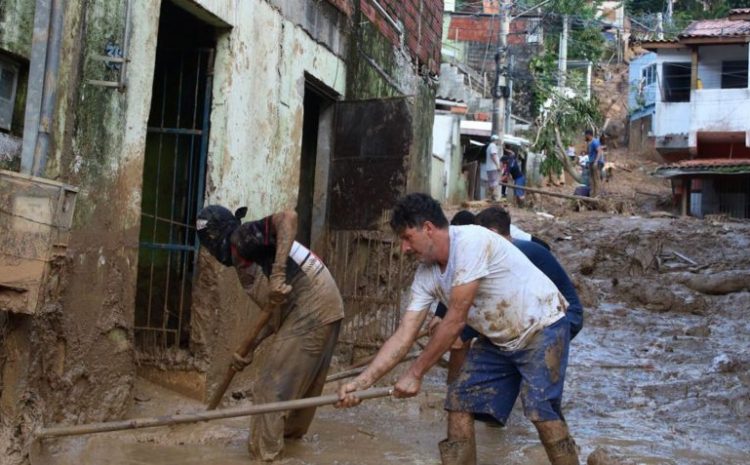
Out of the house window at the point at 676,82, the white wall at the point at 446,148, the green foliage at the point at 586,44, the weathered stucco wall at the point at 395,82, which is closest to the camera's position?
the weathered stucco wall at the point at 395,82

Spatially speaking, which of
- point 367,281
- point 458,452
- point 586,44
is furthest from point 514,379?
point 586,44

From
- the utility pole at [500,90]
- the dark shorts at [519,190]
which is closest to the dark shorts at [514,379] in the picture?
the dark shorts at [519,190]

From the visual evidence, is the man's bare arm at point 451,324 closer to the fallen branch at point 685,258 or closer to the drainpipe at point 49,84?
the drainpipe at point 49,84

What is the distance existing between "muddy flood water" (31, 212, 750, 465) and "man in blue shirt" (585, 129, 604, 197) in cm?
856

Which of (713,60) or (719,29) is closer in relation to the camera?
(719,29)

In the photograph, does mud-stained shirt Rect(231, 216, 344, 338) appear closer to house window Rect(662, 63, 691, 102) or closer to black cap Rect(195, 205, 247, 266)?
black cap Rect(195, 205, 247, 266)

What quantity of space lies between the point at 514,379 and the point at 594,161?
17929 millimetres

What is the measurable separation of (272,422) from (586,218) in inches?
546

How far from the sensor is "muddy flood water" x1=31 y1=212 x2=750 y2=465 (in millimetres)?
5328

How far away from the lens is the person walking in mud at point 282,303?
502cm

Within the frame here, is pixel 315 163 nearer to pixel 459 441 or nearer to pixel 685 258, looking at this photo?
pixel 459 441

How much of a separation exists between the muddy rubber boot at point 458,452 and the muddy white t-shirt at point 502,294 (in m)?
0.55

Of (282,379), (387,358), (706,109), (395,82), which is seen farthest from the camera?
(706,109)

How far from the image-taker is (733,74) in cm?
2912
